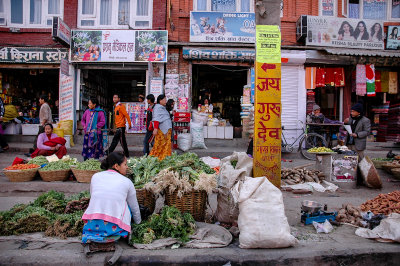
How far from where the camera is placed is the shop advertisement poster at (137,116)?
12.8m

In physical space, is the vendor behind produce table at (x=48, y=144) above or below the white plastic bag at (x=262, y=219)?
above

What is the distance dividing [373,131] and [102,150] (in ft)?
40.2

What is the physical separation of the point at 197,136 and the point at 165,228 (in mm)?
7476

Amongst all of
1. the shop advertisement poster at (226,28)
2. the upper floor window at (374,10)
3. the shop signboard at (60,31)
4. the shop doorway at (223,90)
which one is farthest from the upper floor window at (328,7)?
the shop signboard at (60,31)

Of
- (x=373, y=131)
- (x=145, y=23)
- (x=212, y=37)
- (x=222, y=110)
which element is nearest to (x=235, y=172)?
(x=212, y=37)

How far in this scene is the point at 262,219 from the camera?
3574 millimetres

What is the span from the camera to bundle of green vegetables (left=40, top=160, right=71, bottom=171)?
6.77 m

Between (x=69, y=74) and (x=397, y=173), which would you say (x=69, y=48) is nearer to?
(x=69, y=74)

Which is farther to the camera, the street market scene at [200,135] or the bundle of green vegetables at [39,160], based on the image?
the bundle of green vegetables at [39,160]

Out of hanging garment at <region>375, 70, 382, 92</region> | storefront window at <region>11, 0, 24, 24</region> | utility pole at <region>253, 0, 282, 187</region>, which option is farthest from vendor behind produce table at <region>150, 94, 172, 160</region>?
hanging garment at <region>375, 70, 382, 92</region>

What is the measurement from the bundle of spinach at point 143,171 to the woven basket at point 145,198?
15cm

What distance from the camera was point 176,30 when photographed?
12422mm

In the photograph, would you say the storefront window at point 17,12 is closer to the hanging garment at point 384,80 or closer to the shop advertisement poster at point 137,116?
the shop advertisement poster at point 137,116

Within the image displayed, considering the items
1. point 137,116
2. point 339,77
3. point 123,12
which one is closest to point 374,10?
point 339,77
